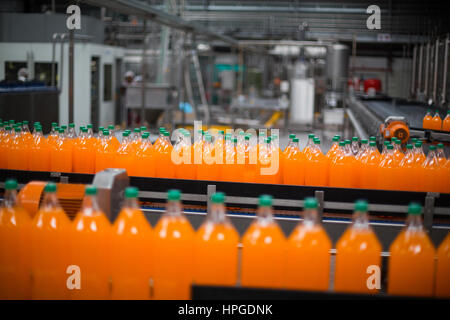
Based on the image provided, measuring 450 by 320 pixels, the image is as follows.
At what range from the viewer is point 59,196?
2430mm

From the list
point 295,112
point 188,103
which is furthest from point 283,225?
point 188,103

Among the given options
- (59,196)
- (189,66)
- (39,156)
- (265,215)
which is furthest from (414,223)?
(189,66)

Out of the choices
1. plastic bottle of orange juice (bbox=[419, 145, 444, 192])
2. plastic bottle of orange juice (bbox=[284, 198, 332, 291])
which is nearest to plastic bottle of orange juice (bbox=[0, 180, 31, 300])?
plastic bottle of orange juice (bbox=[284, 198, 332, 291])

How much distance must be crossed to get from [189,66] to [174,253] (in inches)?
453

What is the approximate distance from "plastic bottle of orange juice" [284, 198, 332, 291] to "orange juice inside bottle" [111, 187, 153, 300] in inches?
17.5

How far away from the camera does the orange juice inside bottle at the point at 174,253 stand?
170 cm

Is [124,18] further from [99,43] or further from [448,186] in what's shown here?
[448,186]

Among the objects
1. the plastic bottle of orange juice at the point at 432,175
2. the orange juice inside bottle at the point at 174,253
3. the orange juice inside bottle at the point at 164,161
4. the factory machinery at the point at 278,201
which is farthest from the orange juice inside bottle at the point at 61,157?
the plastic bottle of orange juice at the point at 432,175

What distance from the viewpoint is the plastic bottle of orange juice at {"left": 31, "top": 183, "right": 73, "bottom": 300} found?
1.80 m

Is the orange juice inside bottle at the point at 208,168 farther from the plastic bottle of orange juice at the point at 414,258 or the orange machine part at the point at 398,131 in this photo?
the orange machine part at the point at 398,131

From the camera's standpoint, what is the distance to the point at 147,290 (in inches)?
69.3

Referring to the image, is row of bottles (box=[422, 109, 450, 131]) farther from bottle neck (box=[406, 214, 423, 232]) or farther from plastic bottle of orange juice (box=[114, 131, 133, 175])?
bottle neck (box=[406, 214, 423, 232])

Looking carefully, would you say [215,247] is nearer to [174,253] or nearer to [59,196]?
[174,253]

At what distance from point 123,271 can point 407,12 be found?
1369cm
